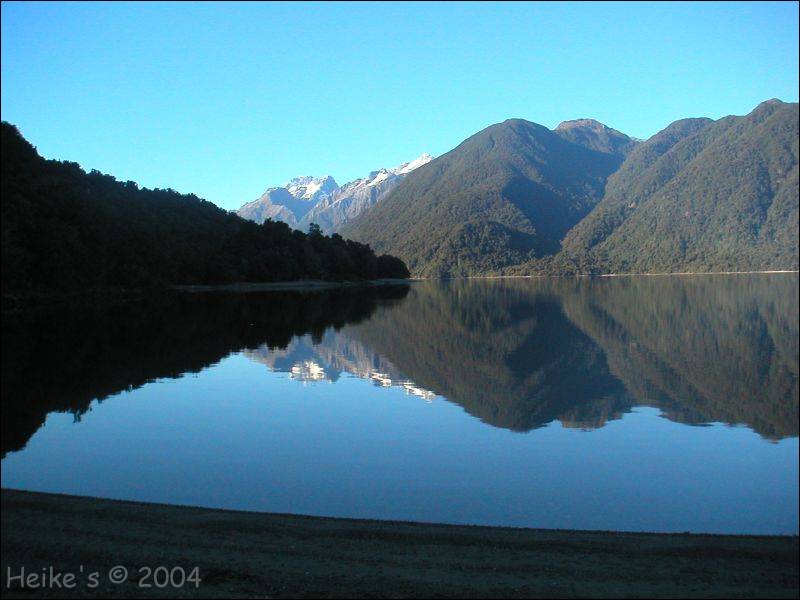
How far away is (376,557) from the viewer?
813cm

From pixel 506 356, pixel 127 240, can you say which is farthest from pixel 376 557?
pixel 127 240

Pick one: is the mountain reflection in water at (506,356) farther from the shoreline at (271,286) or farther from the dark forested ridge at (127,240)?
the shoreline at (271,286)

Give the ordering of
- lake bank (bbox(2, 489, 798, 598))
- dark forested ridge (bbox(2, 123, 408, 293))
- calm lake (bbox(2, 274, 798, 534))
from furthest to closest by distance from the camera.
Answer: dark forested ridge (bbox(2, 123, 408, 293))
calm lake (bbox(2, 274, 798, 534))
lake bank (bbox(2, 489, 798, 598))

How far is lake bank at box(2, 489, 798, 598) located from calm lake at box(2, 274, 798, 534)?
1289mm

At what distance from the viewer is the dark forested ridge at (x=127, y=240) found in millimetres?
69125

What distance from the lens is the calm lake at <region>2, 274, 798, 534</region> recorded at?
11.4 metres

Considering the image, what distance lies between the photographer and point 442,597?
22.4 feet

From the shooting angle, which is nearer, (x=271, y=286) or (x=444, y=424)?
(x=444, y=424)

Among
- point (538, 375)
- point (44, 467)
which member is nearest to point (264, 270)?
point (538, 375)

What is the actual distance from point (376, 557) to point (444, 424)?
945 centimetres

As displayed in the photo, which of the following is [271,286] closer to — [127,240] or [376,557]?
[127,240]

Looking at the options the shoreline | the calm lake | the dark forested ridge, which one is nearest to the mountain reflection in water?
the calm lake

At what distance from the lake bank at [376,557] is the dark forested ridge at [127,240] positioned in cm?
6246

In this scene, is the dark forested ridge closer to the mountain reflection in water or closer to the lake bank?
the mountain reflection in water
